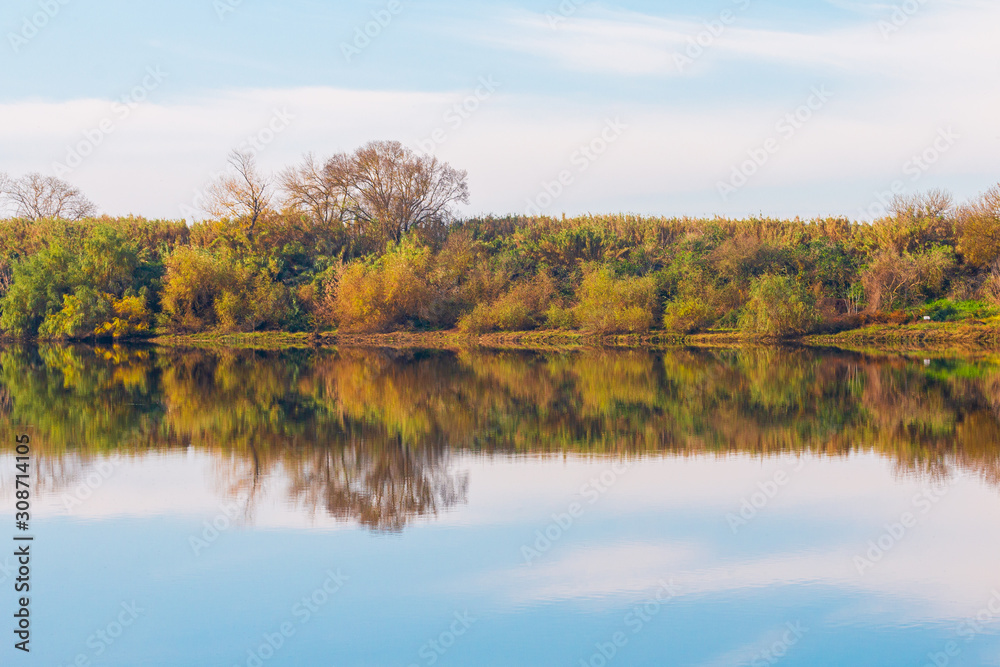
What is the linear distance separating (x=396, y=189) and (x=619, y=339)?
54.1 ft

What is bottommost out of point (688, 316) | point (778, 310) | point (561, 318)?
point (561, 318)

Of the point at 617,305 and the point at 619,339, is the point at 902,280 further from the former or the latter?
the point at 619,339

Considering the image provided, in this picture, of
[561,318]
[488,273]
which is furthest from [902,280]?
[488,273]

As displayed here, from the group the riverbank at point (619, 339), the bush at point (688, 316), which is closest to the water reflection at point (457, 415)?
the riverbank at point (619, 339)

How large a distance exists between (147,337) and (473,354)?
57.5 feet

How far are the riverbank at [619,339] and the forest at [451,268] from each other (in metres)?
0.57

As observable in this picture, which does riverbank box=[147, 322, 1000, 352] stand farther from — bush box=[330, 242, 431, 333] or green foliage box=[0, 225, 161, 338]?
green foliage box=[0, 225, 161, 338]

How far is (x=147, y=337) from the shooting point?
138 ft

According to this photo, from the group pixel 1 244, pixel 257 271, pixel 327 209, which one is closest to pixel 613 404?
pixel 257 271

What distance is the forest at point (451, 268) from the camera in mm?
35781

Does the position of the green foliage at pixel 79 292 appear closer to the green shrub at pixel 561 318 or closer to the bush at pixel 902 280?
the green shrub at pixel 561 318

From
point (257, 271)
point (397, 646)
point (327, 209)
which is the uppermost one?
point (327, 209)

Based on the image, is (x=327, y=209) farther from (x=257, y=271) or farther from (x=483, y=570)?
(x=483, y=570)

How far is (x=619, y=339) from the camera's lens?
36.1 metres
